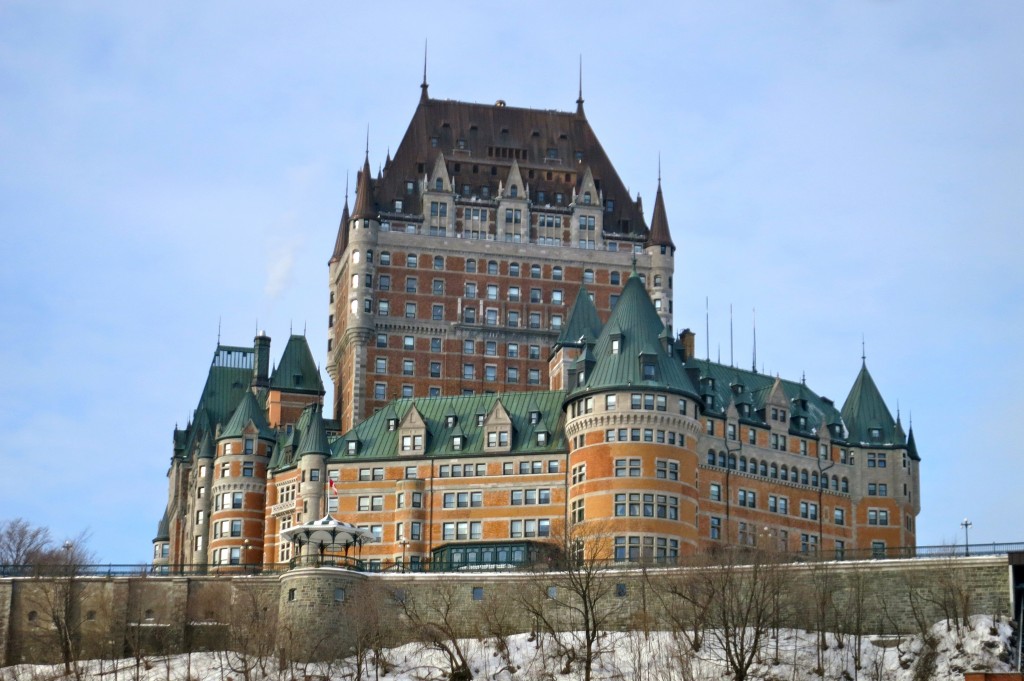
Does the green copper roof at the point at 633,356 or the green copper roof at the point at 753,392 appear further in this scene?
the green copper roof at the point at 753,392

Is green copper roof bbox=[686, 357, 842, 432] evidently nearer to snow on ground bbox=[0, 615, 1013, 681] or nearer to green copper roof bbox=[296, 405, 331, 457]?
green copper roof bbox=[296, 405, 331, 457]

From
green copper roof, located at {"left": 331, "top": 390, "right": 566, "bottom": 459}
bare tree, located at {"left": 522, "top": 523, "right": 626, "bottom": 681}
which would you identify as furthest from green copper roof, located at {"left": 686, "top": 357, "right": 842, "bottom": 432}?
bare tree, located at {"left": 522, "top": 523, "right": 626, "bottom": 681}

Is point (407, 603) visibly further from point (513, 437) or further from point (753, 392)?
point (753, 392)

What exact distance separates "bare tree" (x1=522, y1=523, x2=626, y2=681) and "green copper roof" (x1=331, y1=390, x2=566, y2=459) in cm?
1602

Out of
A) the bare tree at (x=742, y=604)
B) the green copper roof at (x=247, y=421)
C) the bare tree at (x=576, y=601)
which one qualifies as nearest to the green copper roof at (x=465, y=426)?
the green copper roof at (x=247, y=421)

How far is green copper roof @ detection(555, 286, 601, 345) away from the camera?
17912 centimetres

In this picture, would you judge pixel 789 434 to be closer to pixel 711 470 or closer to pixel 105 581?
pixel 711 470

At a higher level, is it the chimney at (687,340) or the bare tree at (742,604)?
the chimney at (687,340)

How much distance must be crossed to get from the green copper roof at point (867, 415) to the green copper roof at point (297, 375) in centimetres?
4729

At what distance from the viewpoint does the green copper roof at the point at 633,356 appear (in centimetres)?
16400

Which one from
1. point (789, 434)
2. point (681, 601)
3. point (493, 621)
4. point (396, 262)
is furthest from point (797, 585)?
point (396, 262)

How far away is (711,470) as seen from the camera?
169 meters

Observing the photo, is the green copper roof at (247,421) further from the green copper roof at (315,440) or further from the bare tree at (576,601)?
the bare tree at (576,601)

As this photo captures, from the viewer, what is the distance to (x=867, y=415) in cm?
18162
